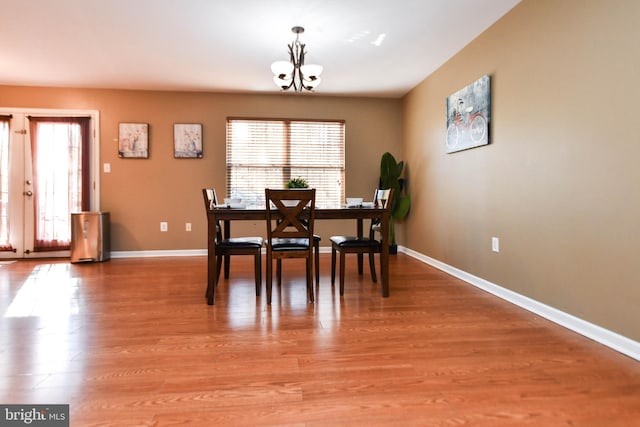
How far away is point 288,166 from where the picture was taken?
4.87 meters

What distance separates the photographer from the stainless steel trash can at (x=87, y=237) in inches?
168

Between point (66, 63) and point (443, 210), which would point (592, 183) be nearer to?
point (443, 210)

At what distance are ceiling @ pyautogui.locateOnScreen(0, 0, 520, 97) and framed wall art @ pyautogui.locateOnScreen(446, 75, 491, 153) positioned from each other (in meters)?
0.49

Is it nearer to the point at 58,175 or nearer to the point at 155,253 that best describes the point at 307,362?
the point at 155,253

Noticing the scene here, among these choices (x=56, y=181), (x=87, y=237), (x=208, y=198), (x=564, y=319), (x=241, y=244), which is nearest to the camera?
(x=564, y=319)

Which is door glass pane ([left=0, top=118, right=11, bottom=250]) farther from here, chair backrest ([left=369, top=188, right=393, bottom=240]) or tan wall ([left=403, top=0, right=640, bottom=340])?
tan wall ([left=403, top=0, right=640, bottom=340])

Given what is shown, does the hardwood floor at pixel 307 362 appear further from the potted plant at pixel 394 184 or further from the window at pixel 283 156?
the window at pixel 283 156

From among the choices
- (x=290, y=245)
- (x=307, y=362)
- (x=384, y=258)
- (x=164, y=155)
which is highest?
(x=164, y=155)

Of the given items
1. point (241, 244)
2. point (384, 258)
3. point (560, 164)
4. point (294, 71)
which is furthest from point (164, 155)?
point (560, 164)

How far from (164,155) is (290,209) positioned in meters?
2.97

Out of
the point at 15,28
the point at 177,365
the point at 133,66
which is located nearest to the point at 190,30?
the point at 133,66

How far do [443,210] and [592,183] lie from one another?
1.87 meters

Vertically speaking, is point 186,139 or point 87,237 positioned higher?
point 186,139

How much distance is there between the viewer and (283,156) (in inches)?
192
